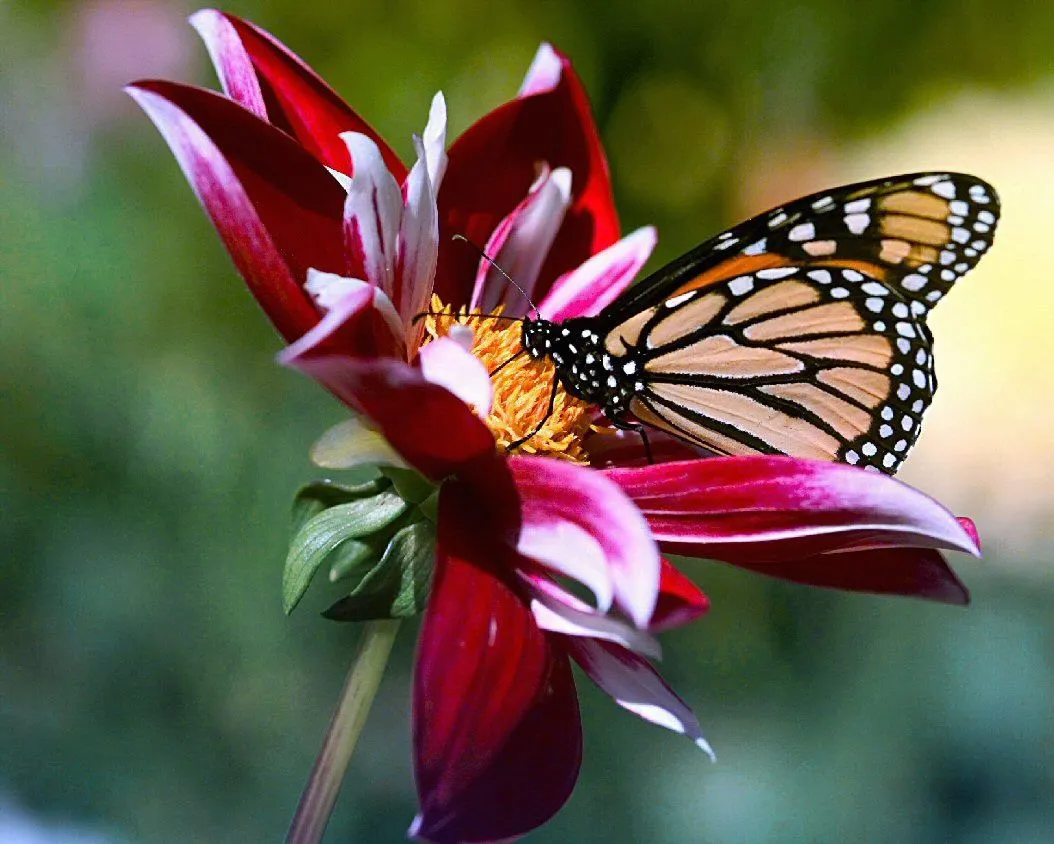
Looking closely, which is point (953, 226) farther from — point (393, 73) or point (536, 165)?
point (393, 73)

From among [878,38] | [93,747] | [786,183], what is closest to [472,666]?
[93,747]

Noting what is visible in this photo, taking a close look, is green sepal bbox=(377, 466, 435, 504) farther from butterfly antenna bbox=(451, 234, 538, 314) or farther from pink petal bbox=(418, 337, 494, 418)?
butterfly antenna bbox=(451, 234, 538, 314)

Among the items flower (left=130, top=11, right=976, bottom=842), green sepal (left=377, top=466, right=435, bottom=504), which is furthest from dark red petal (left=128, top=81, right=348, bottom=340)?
green sepal (left=377, top=466, right=435, bottom=504)

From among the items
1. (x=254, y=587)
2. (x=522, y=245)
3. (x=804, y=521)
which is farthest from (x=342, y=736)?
(x=254, y=587)

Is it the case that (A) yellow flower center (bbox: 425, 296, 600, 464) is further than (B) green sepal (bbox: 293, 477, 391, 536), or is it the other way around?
A: (A) yellow flower center (bbox: 425, 296, 600, 464)

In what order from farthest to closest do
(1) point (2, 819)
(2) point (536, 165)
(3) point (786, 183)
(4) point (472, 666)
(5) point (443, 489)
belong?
(3) point (786, 183), (1) point (2, 819), (2) point (536, 165), (5) point (443, 489), (4) point (472, 666)

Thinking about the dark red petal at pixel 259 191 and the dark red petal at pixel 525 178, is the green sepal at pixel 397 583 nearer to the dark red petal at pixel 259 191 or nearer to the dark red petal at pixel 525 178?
the dark red petal at pixel 259 191

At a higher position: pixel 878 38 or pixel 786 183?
pixel 878 38
